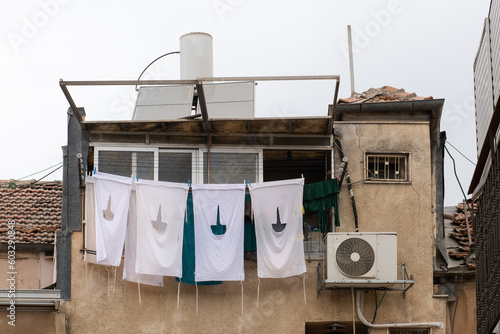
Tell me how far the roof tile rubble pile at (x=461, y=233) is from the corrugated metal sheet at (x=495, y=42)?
4613 millimetres

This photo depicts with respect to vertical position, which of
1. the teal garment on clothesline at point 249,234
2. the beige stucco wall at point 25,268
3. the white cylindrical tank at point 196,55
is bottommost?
the beige stucco wall at point 25,268

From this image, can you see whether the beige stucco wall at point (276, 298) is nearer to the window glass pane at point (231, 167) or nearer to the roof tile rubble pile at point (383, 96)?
the roof tile rubble pile at point (383, 96)

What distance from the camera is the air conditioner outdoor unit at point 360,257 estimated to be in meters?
20.6

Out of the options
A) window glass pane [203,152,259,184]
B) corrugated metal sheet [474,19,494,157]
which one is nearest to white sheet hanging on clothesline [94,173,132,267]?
window glass pane [203,152,259,184]

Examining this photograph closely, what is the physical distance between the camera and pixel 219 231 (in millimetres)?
20891

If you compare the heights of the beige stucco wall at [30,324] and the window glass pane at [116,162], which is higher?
the window glass pane at [116,162]

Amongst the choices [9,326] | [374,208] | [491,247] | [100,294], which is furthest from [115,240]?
[491,247]

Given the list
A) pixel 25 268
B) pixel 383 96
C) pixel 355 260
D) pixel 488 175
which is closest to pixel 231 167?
pixel 355 260

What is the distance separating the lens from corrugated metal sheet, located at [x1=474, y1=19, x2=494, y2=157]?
1927cm

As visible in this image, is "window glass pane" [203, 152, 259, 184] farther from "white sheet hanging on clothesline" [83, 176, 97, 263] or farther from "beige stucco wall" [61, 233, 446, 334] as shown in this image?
"white sheet hanging on clothesline" [83, 176, 97, 263]

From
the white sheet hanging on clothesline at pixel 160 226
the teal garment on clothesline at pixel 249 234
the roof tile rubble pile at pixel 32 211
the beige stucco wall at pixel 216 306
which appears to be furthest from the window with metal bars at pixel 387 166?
the roof tile rubble pile at pixel 32 211

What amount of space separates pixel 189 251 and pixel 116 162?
2450mm

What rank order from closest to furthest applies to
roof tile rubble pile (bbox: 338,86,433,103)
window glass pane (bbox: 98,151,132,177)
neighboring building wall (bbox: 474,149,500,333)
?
neighboring building wall (bbox: 474,149,500,333) < window glass pane (bbox: 98,151,132,177) < roof tile rubble pile (bbox: 338,86,433,103)

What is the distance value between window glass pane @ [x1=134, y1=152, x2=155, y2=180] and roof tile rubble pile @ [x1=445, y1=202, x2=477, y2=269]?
6570 mm
